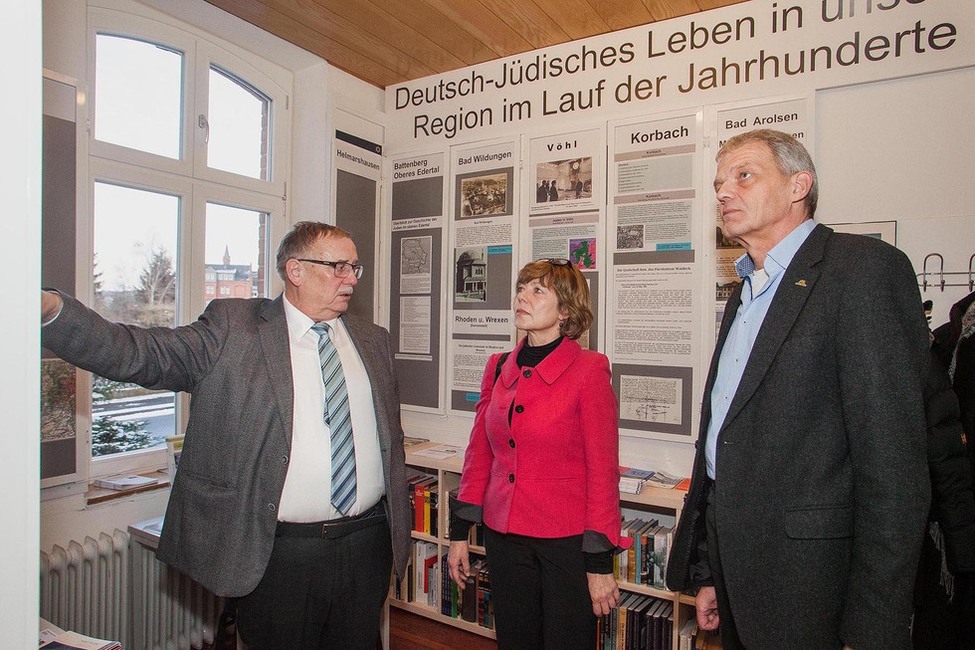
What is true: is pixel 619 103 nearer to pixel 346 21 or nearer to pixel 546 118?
pixel 546 118

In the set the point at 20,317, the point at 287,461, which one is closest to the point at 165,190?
the point at 287,461

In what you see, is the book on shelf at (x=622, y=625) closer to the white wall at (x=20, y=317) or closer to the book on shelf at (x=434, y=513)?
the book on shelf at (x=434, y=513)

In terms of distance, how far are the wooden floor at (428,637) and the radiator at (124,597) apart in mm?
927

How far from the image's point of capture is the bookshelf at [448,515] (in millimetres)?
2621

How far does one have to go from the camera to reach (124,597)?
8.62ft

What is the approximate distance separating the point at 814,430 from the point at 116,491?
285 cm

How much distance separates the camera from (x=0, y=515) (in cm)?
45

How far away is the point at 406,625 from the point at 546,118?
2.93 m

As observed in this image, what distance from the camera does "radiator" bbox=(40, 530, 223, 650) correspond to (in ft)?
7.93

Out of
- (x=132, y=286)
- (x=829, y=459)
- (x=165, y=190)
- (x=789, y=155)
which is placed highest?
(x=165, y=190)

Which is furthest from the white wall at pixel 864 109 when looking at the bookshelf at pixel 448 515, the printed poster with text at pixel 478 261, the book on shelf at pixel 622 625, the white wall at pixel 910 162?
the book on shelf at pixel 622 625

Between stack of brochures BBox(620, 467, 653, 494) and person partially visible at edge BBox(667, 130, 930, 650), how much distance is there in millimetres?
1304

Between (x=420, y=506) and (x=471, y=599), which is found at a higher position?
(x=420, y=506)

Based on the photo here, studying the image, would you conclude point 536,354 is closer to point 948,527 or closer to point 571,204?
point 948,527
